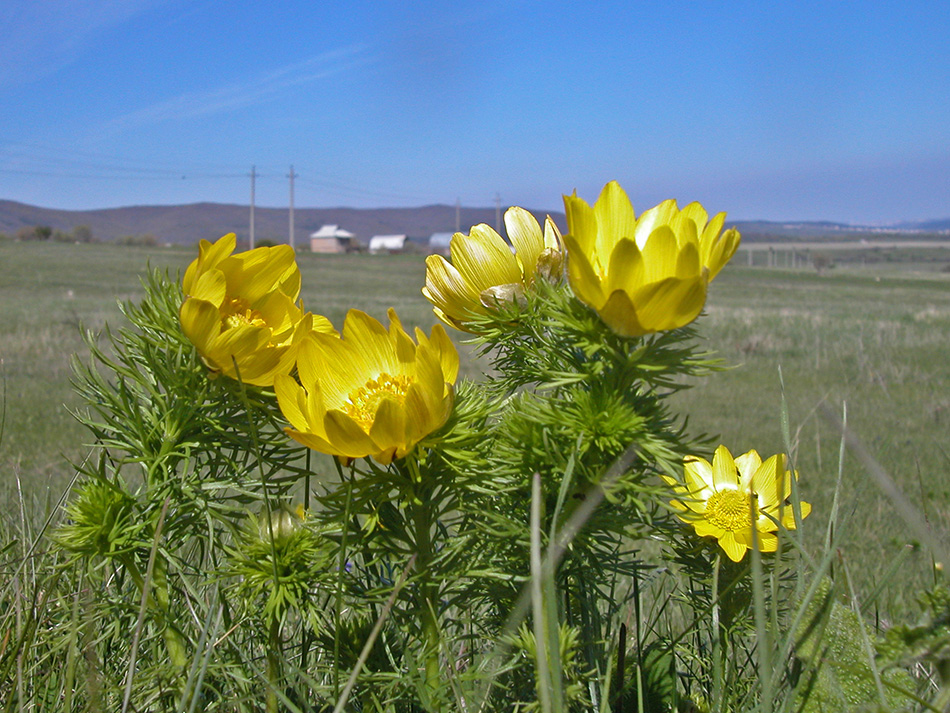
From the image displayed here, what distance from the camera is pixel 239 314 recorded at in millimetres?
990

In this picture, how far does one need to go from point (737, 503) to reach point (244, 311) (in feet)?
2.39

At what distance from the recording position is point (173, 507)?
87 centimetres

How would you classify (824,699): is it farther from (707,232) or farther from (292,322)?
(292,322)

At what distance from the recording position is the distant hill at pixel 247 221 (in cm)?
12569

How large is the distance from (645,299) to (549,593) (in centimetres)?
28

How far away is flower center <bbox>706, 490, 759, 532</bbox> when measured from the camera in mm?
1002

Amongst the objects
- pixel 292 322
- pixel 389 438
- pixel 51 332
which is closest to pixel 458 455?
pixel 389 438

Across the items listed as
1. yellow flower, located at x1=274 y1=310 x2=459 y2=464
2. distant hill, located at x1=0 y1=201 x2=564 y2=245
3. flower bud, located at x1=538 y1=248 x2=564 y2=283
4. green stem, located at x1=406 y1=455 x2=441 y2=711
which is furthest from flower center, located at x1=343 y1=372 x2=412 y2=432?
distant hill, located at x1=0 y1=201 x2=564 y2=245

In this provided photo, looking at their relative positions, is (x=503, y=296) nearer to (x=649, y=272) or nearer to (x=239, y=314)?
(x=649, y=272)

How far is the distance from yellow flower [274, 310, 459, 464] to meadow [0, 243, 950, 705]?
118 millimetres

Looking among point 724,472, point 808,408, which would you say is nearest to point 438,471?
point 724,472

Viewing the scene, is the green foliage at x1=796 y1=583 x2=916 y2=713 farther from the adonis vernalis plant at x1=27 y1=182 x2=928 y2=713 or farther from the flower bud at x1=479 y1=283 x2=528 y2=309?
the flower bud at x1=479 y1=283 x2=528 y2=309

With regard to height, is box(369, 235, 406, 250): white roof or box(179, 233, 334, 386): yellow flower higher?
box(369, 235, 406, 250): white roof

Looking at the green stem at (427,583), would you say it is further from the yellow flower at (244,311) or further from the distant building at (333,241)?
the distant building at (333,241)
